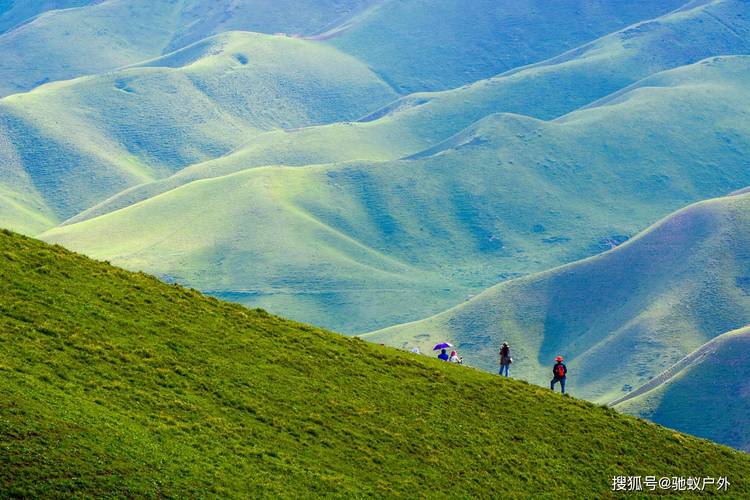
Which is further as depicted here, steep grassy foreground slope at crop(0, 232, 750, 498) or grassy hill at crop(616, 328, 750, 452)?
grassy hill at crop(616, 328, 750, 452)

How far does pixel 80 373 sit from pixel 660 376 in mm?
167620

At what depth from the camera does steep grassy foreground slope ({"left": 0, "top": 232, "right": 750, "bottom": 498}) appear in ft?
131

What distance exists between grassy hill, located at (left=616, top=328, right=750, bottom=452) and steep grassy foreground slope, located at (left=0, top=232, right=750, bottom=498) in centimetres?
12766

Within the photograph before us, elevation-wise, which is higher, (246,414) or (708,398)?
(708,398)

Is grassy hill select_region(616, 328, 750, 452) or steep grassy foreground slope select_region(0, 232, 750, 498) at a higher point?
grassy hill select_region(616, 328, 750, 452)

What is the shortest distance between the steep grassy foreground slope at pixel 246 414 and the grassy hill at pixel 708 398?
127664 mm

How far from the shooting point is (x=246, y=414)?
47969mm

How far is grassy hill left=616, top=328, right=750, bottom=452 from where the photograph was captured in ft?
598

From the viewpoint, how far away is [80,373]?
45.5 metres

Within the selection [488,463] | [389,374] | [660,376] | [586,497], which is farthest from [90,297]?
[660,376]

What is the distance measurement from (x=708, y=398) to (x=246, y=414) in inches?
6059

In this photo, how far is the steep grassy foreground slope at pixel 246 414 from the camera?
39812 mm

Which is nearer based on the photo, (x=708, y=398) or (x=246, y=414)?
(x=246, y=414)

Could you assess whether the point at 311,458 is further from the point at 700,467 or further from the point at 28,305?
the point at 700,467
